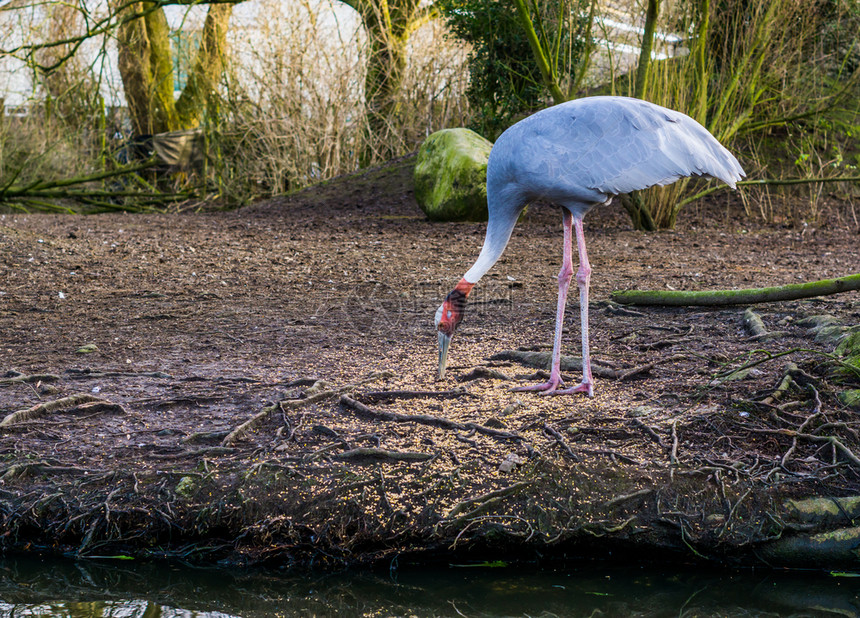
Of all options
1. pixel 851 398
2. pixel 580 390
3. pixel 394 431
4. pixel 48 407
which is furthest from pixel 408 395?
pixel 851 398

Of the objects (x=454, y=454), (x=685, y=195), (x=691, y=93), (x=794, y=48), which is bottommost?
(x=454, y=454)

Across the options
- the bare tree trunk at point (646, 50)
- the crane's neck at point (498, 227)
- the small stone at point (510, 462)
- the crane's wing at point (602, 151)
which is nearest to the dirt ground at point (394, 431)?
the small stone at point (510, 462)

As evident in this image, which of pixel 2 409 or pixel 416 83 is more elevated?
pixel 416 83

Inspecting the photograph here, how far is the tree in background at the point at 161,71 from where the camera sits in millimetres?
13859

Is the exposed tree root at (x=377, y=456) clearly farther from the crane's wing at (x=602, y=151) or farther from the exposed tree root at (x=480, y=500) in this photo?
the crane's wing at (x=602, y=151)

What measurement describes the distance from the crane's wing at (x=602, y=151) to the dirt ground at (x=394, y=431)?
3.30 ft

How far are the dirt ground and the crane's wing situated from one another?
1.00 meters

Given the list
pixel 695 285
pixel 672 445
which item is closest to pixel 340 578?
pixel 672 445

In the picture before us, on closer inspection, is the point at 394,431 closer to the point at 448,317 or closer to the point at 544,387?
the point at 448,317

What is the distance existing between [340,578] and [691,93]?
8.17m

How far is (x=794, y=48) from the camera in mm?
10656

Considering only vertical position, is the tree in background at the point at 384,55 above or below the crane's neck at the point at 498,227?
above

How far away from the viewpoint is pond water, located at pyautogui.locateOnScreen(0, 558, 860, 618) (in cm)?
315

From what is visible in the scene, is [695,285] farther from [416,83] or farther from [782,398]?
[416,83]
